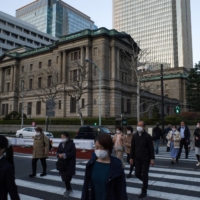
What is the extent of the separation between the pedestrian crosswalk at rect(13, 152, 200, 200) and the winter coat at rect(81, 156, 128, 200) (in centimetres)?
315

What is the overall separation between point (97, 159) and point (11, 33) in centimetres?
9068

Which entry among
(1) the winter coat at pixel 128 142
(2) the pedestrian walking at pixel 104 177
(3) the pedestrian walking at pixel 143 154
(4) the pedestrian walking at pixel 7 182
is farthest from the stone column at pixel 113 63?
(4) the pedestrian walking at pixel 7 182

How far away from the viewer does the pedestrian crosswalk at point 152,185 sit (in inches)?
240

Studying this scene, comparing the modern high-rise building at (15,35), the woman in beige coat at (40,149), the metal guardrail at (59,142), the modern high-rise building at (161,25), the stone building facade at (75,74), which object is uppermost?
the modern high-rise building at (161,25)

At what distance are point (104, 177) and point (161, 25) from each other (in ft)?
393

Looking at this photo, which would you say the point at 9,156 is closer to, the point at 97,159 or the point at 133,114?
the point at 97,159

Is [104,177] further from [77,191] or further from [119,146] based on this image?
[119,146]

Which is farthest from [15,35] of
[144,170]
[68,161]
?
[144,170]

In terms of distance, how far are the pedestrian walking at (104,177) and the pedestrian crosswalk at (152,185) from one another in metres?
3.17

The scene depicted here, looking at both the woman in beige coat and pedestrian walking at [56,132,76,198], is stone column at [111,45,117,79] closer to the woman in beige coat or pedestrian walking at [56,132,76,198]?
the woman in beige coat

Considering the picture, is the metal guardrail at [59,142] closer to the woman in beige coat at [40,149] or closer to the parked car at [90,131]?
the parked car at [90,131]

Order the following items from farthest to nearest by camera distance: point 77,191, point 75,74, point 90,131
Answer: point 75,74, point 90,131, point 77,191

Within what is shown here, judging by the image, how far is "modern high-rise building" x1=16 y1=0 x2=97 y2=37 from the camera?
384ft

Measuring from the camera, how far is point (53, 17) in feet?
388
